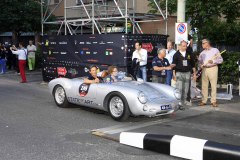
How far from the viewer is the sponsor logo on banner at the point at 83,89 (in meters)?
9.19

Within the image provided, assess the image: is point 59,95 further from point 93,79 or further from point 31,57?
point 31,57

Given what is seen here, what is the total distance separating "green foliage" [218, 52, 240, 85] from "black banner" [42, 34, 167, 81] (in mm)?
2242

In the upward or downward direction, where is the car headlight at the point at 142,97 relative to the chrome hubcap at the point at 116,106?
upward

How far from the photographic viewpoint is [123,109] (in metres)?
8.26

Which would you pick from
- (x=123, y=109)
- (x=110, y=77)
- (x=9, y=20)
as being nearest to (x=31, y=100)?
(x=110, y=77)

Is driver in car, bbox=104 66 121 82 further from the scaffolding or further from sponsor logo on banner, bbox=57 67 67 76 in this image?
sponsor logo on banner, bbox=57 67 67 76

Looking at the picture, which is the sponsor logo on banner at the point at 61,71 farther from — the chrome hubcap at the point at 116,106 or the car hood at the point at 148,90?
the chrome hubcap at the point at 116,106

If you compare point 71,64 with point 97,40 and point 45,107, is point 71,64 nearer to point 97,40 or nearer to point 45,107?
point 97,40

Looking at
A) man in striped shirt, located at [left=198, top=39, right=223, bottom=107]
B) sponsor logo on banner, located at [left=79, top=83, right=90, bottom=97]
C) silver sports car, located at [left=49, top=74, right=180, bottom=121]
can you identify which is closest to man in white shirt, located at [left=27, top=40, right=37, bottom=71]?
silver sports car, located at [left=49, top=74, right=180, bottom=121]

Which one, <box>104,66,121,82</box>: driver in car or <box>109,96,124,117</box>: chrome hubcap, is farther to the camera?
<box>104,66,121,82</box>: driver in car

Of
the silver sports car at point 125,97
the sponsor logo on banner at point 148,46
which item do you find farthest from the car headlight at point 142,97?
the sponsor logo on banner at point 148,46

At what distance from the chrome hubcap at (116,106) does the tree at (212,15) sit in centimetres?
731

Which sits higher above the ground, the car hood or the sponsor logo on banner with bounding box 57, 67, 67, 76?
the sponsor logo on banner with bounding box 57, 67, 67, 76

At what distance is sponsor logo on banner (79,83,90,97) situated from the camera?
9.19 metres
